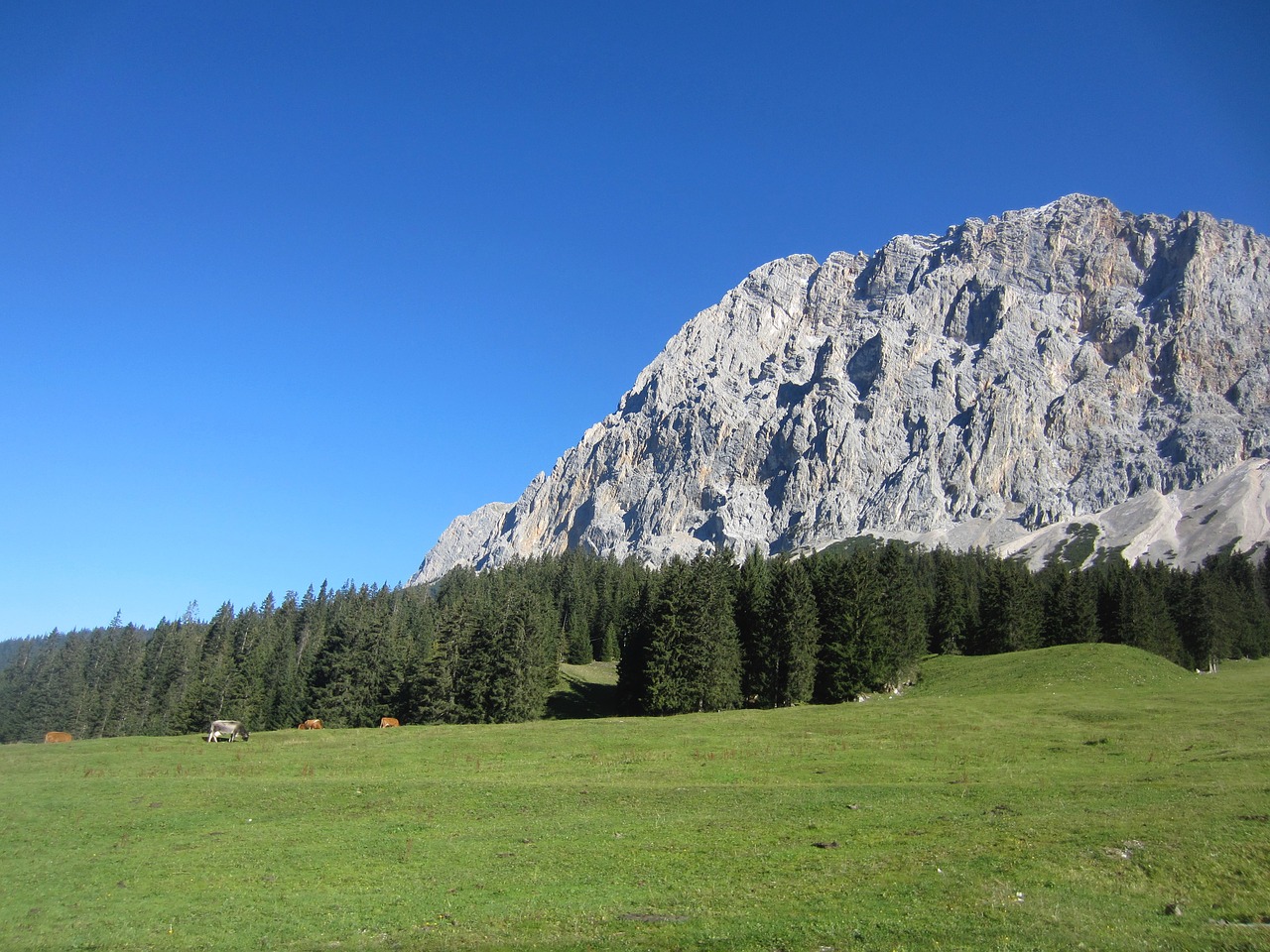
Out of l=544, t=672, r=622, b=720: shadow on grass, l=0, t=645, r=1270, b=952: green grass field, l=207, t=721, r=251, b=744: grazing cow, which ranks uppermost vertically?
l=0, t=645, r=1270, b=952: green grass field

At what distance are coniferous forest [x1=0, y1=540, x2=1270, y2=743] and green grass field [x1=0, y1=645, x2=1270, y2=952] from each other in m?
23.4

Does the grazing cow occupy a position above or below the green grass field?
below

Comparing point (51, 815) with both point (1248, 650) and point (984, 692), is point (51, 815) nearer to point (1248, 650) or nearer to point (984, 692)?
point (984, 692)

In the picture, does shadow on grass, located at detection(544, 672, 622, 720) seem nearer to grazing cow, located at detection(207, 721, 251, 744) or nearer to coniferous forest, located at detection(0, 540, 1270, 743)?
coniferous forest, located at detection(0, 540, 1270, 743)

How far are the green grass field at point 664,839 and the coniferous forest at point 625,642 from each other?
23.4 metres

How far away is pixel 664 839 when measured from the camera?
25953mm

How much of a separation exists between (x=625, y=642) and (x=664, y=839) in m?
71.3

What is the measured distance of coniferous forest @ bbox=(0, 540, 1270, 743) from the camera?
73938mm

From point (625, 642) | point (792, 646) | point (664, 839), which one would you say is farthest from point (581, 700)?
point (664, 839)

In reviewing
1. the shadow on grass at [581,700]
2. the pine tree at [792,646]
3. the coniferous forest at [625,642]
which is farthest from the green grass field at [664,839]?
the shadow on grass at [581,700]

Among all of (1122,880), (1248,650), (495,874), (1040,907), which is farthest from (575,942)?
(1248,650)

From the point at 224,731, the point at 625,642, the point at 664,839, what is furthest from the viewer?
the point at 625,642

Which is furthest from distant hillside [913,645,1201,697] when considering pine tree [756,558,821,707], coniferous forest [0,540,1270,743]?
pine tree [756,558,821,707]

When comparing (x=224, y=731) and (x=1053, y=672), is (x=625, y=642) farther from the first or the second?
(x=224, y=731)
